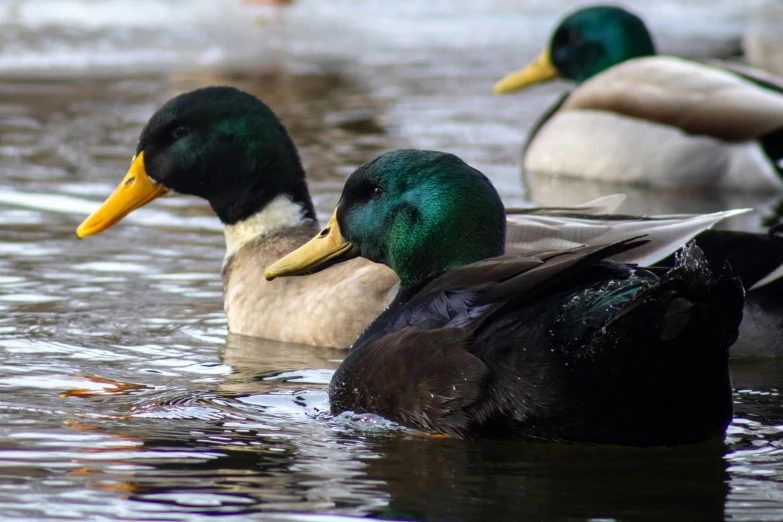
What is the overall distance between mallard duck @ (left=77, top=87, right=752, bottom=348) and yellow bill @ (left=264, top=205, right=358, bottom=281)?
0.79m

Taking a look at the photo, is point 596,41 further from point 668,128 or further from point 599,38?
point 668,128

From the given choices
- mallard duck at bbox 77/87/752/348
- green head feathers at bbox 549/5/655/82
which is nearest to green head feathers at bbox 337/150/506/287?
mallard duck at bbox 77/87/752/348

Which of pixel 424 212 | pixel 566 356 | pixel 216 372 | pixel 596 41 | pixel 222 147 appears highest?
pixel 596 41

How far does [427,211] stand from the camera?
5.20 m

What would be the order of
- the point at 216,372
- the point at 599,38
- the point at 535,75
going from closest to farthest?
the point at 216,372 → the point at 599,38 → the point at 535,75

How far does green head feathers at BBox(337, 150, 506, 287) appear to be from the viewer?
16.9ft

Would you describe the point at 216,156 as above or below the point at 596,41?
below

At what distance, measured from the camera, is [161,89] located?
13742 millimetres

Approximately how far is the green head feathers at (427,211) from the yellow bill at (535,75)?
6649 millimetres

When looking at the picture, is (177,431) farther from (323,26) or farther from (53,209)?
(323,26)

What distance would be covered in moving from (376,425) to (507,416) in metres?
0.55

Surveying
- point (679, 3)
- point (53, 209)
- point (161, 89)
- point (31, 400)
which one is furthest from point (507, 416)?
point (679, 3)

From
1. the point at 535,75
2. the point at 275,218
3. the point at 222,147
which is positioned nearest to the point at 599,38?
the point at 535,75

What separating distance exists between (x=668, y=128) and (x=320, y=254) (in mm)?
5173
